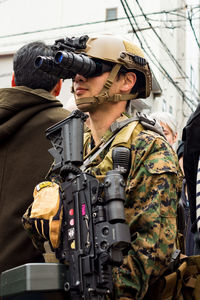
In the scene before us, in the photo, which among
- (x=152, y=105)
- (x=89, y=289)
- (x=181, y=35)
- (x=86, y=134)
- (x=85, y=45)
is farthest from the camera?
(x=181, y=35)

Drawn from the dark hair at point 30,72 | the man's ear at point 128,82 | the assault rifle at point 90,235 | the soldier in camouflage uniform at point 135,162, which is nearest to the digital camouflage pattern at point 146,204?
the soldier in camouflage uniform at point 135,162

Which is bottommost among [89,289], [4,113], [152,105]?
[89,289]

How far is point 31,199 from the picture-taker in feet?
11.7

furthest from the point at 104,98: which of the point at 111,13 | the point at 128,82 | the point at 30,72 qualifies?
the point at 111,13

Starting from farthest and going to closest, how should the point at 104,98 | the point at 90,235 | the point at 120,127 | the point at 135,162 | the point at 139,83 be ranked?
1. the point at 139,83
2. the point at 104,98
3. the point at 120,127
4. the point at 135,162
5. the point at 90,235

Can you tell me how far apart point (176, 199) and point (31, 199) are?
1.16 metres

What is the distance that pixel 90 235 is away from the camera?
243 cm

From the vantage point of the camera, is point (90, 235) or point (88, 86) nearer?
point (90, 235)

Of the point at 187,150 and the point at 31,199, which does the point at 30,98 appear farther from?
the point at 187,150

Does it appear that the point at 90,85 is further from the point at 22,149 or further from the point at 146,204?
the point at 146,204

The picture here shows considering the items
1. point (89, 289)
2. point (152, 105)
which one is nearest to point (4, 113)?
point (89, 289)

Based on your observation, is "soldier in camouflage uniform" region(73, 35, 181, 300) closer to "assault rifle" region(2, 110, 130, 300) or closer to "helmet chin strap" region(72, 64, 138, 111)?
"helmet chin strap" region(72, 64, 138, 111)

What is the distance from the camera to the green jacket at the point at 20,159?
11.4 feet

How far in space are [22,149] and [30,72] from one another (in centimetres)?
62
